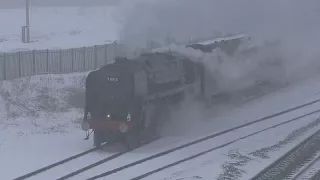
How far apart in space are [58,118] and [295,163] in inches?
383

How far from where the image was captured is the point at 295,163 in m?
15.5

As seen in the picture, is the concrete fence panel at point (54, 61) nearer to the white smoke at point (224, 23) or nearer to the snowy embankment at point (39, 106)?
the snowy embankment at point (39, 106)

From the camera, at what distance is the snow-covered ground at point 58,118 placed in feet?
55.3

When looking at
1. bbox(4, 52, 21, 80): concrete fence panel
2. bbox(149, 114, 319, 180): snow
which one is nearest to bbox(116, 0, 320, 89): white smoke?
bbox(149, 114, 319, 180): snow

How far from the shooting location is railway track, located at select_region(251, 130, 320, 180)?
46.6 ft

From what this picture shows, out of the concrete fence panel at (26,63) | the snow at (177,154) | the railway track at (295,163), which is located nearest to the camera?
the railway track at (295,163)

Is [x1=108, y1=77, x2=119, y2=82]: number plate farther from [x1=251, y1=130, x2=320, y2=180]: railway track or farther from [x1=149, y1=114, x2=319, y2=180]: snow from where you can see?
[x1=251, y1=130, x2=320, y2=180]: railway track

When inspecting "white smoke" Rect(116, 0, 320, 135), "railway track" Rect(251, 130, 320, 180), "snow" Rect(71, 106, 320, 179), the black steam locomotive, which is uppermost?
"white smoke" Rect(116, 0, 320, 135)

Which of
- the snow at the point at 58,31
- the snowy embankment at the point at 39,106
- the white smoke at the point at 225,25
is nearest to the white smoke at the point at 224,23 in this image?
the white smoke at the point at 225,25

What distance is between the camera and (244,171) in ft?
48.5

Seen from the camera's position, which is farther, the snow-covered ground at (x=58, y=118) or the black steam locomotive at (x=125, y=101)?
the black steam locomotive at (x=125, y=101)

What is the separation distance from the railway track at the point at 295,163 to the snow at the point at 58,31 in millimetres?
24902

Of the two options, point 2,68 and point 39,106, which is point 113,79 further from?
point 2,68

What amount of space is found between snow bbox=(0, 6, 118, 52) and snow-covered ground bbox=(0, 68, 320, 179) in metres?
13.6
